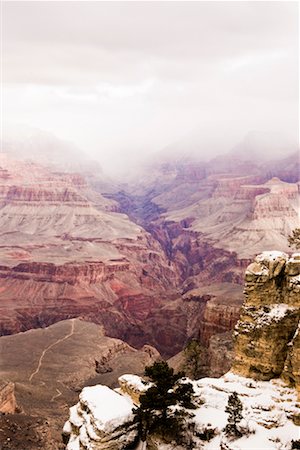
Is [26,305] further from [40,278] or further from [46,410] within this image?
[46,410]

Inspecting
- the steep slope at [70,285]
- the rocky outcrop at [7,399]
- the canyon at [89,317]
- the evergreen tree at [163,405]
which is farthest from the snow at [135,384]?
the steep slope at [70,285]

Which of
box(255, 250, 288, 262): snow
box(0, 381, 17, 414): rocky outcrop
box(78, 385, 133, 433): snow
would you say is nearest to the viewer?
box(78, 385, 133, 433): snow

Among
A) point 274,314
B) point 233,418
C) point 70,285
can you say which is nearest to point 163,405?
point 233,418

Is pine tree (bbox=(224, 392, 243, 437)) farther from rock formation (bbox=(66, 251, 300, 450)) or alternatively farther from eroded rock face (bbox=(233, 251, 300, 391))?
eroded rock face (bbox=(233, 251, 300, 391))

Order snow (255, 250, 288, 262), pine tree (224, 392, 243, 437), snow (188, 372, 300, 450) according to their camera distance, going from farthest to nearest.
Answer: snow (255, 250, 288, 262)
pine tree (224, 392, 243, 437)
snow (188, 372, 300, 450)

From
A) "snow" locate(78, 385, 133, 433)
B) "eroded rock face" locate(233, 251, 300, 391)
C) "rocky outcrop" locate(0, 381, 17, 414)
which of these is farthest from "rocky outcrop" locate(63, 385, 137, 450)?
"rocky outcrop" locate(0, 381, 17, 414)

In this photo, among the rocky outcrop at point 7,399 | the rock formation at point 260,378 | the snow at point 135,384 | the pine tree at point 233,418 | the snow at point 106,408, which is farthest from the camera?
the rocky outcrop at point 7,399

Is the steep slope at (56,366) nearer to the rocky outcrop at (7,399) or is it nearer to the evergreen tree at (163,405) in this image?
the rocky outcrop at (7,399)
